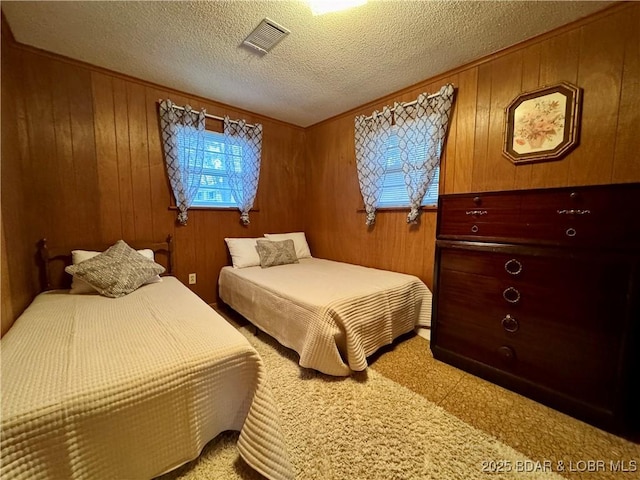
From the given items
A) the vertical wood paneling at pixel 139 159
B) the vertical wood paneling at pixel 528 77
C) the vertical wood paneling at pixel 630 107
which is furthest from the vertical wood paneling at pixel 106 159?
the vertical wood paneling at pixel 630 107

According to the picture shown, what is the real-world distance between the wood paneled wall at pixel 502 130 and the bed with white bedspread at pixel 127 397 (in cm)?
195

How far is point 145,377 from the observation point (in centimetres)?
95

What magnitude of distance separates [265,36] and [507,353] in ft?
8.47

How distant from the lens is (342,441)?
124 centimetres

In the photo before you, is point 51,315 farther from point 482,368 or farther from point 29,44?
point 482,368

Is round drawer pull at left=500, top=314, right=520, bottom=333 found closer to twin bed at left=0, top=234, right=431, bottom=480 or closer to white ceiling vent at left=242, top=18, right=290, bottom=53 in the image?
twin bed at left=0, top=234, right=431, bottom=480

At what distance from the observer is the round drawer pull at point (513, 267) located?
4.99 feet

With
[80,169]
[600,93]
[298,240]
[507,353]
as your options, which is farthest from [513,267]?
[80,169]

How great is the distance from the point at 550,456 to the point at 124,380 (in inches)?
70.8

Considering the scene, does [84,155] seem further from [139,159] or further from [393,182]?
[393,182]

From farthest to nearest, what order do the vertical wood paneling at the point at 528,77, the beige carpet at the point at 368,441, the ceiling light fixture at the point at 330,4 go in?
the vertical wood paneling at the point at 528,77, the ceiling light fixture at the point at 330,4, the beige carpet at the point at 368,441

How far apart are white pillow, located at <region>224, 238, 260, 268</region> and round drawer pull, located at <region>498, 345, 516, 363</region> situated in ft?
7.49

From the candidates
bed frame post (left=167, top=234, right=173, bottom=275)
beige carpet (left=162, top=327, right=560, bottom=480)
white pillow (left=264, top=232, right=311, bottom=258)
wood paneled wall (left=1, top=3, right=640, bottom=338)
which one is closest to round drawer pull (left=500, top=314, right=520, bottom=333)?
beige carpet (left=162, top=327, right=560, bottom=480)

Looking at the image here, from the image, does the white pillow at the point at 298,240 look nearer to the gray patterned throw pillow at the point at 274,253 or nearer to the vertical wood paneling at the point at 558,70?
the gray patterned throw pillow at the point at 274,253
